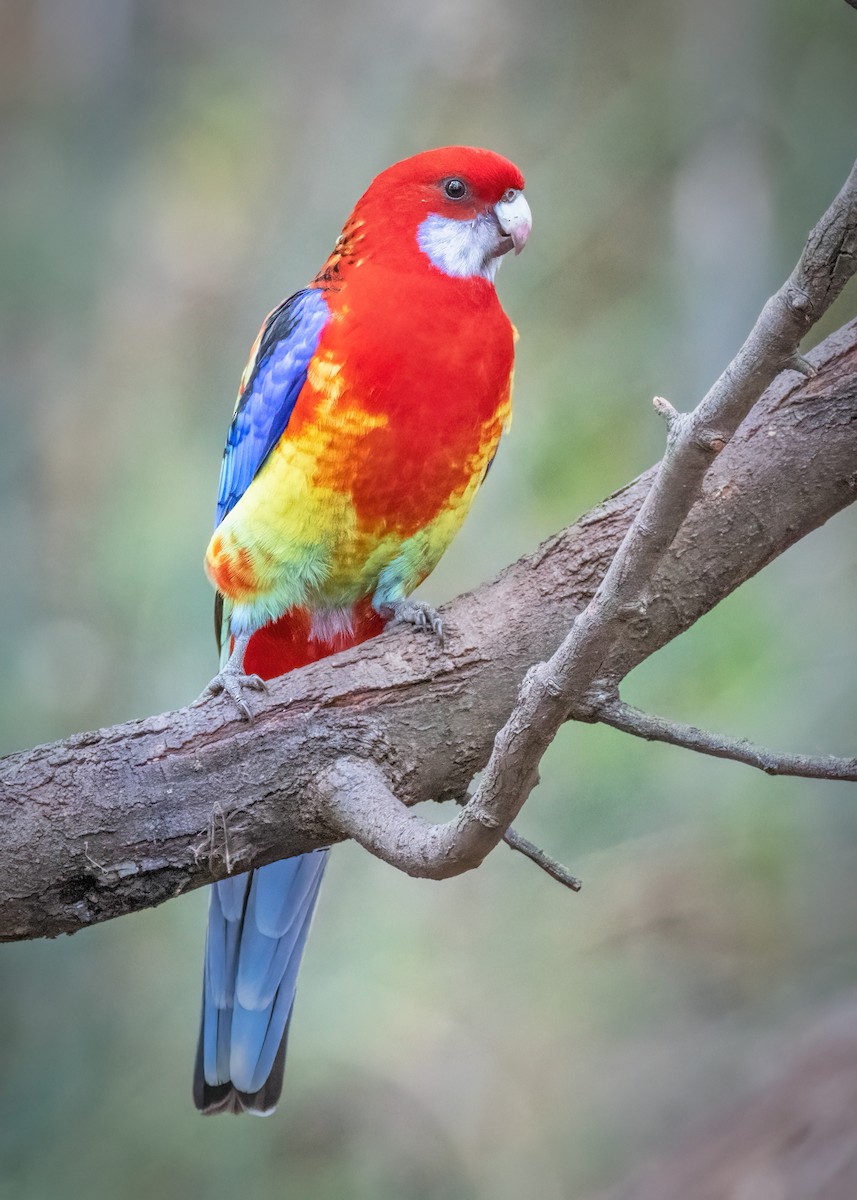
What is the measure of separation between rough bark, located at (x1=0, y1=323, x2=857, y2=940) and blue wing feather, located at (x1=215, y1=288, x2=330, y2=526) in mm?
344

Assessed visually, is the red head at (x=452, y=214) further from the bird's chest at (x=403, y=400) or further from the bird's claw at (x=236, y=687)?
the bird's claw at (x=236, y=687)

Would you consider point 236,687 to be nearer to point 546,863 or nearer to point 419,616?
point 419,616

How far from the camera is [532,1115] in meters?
1.86

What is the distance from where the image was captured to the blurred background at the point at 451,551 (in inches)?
73.6

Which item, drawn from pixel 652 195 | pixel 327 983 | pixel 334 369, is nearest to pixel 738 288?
pixel 652 195

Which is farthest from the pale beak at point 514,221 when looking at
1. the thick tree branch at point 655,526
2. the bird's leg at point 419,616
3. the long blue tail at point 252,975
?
the long blue tail at point 252,975

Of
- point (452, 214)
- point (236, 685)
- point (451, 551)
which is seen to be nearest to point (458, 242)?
point (452, 214)

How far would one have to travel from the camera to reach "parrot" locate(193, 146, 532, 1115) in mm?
1467

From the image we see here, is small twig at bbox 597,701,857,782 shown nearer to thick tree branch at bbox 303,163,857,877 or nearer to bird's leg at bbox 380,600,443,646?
thick tree branch at bbox 303,163,857,877

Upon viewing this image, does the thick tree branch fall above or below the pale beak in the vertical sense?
below

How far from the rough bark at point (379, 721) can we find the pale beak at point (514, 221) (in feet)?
1.35

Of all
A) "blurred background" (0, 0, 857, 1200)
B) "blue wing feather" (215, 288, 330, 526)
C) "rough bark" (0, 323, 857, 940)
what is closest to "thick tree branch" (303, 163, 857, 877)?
"rough bark" (0, 323, 857, 940)

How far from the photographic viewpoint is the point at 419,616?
Result: 1413mm

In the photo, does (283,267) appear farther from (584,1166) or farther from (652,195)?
(584,1166)
